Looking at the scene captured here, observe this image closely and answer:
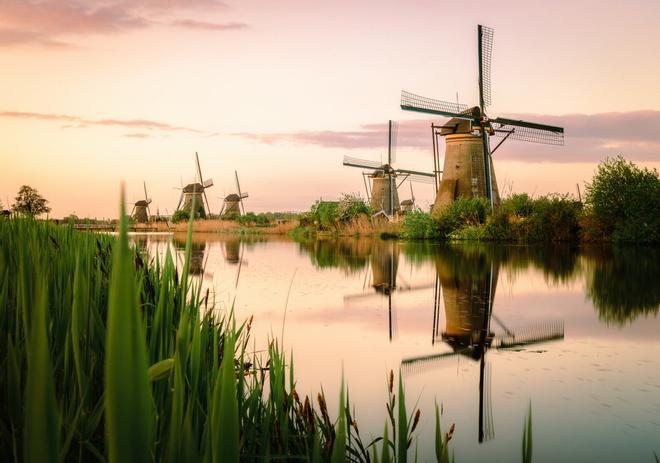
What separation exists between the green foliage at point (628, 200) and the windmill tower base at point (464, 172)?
535 cm

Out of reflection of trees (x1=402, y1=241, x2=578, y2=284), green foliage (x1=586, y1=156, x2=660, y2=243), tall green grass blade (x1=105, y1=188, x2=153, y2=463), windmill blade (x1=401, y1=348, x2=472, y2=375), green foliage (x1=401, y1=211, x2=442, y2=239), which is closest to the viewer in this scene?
tall green grass blade (x1=105, y1=188, x2=153, y2=463)

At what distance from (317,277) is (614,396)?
32.2ft

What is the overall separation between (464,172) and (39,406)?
1209 inches

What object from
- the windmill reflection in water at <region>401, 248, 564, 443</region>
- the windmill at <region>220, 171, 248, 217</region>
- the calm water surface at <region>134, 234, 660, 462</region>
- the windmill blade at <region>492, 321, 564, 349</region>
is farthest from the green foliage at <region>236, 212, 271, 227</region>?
the windmill blade at <region>492, 321, 564, 349</region>

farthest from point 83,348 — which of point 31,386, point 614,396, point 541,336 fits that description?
point 541,336

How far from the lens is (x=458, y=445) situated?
4.15 m

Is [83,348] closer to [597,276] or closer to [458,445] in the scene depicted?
[458,445]

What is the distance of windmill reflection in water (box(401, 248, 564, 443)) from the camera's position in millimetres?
5850

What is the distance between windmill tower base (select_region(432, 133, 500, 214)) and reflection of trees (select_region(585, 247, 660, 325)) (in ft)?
35.1

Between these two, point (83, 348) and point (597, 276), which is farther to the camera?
point (597, 276)

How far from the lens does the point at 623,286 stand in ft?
41.2

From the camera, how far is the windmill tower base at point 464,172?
98.4 feet

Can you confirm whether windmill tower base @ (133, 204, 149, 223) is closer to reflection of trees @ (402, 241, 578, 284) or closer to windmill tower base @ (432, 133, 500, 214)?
Answer: windmill tower base @ (432, 133, 500, 214)

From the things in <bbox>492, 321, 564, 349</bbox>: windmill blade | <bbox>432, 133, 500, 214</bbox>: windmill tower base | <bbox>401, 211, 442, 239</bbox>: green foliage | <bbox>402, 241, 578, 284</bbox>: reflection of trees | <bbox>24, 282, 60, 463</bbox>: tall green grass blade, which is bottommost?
<bbox>492, 321, 564, 349</bbox>: windmill blade
